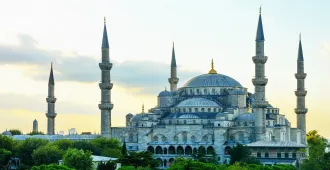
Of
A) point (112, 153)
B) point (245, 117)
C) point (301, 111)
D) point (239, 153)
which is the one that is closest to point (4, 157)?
point (112, 153)

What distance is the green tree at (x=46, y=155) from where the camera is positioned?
47.9 m

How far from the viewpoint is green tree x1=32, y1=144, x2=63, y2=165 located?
47.9 meters

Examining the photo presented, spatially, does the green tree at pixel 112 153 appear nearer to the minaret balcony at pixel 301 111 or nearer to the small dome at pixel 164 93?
the small dome at pixel 164 93

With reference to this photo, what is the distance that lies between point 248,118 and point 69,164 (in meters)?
20.8

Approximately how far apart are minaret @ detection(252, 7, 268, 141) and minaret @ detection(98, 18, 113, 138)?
11698 mm

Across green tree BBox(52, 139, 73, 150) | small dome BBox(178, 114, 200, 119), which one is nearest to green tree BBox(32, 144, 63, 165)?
green tree BBox(52, 139, 73, 150)

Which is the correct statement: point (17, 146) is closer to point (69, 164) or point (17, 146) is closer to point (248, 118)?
point (69, 164)

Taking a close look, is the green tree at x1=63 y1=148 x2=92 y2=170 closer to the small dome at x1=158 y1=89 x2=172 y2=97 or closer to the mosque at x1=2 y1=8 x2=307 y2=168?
the mosque at x1=2 y1=8 x2=307 y2=168

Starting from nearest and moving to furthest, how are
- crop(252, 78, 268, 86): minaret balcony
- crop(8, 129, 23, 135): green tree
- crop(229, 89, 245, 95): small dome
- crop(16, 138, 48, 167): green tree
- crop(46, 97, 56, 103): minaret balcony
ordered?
crop(16, 138, 48, 167): green tree
crop(252, 78, 268, 86): minaret balcony
crop(229, 89, 245, 95): small dome
crop(46, 97, 56, 103): minaret balcony
crop(8, 129, 23, 135): green tree

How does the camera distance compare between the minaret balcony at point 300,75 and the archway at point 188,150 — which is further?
the minaret balcony at point 300,75

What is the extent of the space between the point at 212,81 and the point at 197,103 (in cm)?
413

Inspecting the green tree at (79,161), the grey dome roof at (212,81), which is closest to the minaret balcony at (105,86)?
the grey dome roof at (212,81)

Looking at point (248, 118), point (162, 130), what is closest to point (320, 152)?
point (248, 118)

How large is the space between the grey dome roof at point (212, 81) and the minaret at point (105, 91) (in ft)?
27.3
